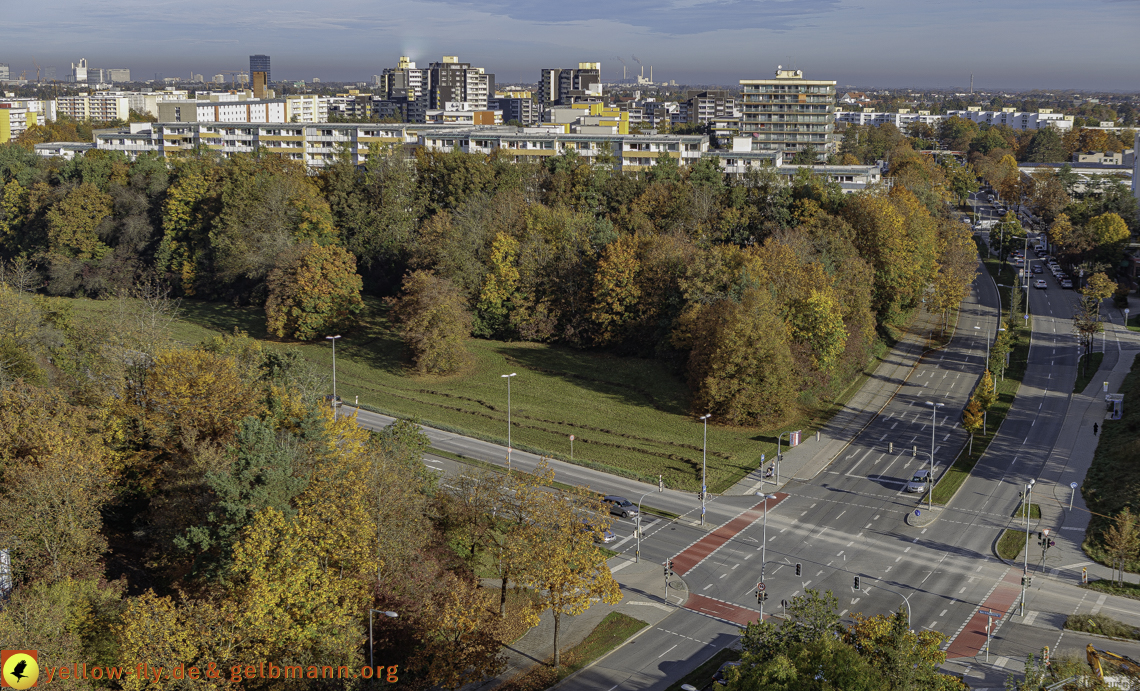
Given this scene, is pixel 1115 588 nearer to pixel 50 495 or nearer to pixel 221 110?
pixel 50 495

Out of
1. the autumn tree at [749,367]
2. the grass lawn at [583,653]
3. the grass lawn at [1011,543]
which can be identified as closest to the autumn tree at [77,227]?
the autumn tree at [749,367]

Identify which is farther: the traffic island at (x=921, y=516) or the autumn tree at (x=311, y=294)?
the autumn tree at (x=311, y=294)

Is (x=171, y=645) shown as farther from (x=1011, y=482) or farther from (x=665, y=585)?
(x=1011, y=482)

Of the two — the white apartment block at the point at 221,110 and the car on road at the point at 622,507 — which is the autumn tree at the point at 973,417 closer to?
the car on road at the point at 622,507

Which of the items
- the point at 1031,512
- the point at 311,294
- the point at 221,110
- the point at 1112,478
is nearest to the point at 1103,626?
the point at 1031,512

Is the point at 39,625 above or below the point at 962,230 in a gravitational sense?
below

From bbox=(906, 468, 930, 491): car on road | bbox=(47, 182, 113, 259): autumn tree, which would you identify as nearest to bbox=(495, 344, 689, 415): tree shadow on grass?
bbox=(906, 468, 930, 491): car on road

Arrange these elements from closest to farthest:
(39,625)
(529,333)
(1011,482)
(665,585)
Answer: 1. (39,625)
2. (665,585)
3. (1011,482)
4. (529,333)

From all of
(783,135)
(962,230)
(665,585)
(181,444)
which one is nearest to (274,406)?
(181,444)
